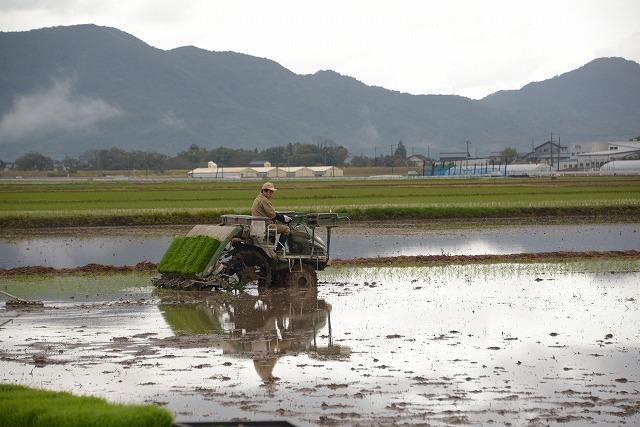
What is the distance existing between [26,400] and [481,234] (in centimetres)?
2509

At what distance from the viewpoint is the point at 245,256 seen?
1878 centimetres

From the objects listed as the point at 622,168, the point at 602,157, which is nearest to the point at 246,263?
the point at 622,168

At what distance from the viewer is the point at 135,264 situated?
81.7 feet

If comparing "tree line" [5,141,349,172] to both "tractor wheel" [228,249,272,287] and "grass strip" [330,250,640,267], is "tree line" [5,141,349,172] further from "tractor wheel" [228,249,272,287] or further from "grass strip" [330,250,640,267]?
"tractor wheel" [228,249,272,287]

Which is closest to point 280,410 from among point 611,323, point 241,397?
point 241,397

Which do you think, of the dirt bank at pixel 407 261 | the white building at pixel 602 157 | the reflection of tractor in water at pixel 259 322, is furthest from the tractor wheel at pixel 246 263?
the white building at pixel 602 157

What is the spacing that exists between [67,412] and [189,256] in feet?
34.1

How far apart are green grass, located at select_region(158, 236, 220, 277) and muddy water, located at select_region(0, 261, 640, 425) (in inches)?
18.6

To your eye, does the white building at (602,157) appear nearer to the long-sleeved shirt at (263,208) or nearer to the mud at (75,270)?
the mud at (75,270)

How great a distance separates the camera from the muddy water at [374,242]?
26906mm

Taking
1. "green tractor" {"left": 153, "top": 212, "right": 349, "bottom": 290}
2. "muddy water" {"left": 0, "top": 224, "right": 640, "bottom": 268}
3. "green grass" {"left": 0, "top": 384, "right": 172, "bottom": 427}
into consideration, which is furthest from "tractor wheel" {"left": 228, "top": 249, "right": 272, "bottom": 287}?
"green grass" {"left": 0, "top": 384, "right": 172, "bottom": 427}

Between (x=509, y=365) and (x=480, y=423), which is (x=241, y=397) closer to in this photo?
(x=480, y=423)

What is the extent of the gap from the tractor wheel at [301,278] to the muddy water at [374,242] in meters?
6.89

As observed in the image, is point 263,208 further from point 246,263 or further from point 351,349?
point 351,349
